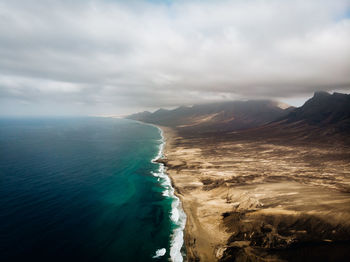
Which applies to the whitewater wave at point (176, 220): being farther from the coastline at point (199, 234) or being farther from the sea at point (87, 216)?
the coastline at point (199, 234)

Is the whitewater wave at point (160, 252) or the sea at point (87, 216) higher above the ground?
the sea at point (87, 216)

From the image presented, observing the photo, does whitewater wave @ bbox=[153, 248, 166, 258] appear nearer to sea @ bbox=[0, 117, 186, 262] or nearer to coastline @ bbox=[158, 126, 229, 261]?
sea @ bbox=[0, 117, 186, 262]

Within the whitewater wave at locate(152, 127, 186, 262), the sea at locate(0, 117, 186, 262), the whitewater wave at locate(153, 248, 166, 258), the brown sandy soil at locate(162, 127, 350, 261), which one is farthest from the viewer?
the whitewater wave at locate(152, 127, 186, 262)

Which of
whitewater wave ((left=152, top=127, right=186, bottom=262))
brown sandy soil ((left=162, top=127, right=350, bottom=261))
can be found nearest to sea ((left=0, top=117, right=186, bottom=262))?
whitewater wave ((left=152, top=127, right=186, bottom=262))

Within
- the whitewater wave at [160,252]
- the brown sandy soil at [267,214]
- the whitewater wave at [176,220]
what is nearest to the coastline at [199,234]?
the brown sandy soil at [267,214]

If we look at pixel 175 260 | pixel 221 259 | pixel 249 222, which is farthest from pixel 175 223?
pixel 249 222

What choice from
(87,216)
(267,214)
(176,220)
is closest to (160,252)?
(176,220)

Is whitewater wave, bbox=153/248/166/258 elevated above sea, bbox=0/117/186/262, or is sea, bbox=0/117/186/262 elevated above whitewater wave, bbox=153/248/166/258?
sea, bbox=0/117/186/262

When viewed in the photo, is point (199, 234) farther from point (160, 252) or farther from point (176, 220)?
point (160, 252)

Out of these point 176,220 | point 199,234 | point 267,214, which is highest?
point 267,214
